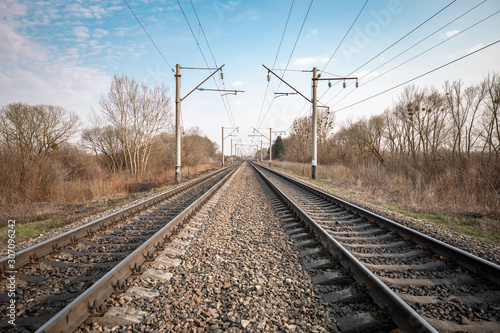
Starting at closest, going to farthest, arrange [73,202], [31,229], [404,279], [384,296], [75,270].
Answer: [384,296] → [404,279] → [75,270] → [31,229] → [73,202]

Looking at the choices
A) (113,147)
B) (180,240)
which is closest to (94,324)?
(180,240)

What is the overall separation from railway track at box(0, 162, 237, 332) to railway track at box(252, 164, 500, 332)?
7.85 ft

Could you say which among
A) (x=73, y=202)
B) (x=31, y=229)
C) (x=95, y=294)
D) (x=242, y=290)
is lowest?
(x=73, y=202)

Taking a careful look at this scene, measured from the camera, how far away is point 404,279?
9.87 feet

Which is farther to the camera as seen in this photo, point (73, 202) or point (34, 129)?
point (34, 129)

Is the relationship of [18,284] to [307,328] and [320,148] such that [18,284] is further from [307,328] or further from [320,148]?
[320,148]

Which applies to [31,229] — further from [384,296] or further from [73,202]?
[384,296]

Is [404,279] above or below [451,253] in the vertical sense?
below

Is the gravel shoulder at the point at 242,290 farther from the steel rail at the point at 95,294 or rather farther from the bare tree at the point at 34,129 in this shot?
the bare tree at the point at 34,129

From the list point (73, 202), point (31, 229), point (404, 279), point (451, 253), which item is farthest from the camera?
point (73, 202)

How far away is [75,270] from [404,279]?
434cm

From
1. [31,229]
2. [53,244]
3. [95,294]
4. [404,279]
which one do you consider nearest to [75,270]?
[53,244]

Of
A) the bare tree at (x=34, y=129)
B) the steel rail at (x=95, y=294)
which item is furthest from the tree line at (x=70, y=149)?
the steel rail at (x=95, y=294)

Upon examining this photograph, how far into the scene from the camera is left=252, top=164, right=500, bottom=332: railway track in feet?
7.17
